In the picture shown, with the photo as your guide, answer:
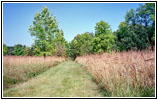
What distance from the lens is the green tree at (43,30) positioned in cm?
1532

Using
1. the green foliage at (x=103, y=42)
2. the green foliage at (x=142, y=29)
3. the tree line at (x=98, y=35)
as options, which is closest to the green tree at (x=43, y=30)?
the tree line at (x=98, y=35)

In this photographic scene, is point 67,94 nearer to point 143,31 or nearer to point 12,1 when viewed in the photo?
point 12,1

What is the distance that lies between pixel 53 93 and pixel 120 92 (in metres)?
1.77

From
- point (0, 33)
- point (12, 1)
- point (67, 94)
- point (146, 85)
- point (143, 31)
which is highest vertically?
point (143, 31)

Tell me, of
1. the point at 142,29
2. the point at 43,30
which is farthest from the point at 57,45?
the point at 142,29

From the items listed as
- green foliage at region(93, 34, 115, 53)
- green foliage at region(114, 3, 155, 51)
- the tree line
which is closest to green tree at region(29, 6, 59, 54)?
the tree line

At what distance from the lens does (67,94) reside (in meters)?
3.74

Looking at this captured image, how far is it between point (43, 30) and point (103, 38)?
30.4ft

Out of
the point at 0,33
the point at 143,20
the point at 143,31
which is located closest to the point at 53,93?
the point at 0,33

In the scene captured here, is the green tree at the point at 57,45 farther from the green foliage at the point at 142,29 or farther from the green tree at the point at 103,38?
the green foliage at the point at 142,29

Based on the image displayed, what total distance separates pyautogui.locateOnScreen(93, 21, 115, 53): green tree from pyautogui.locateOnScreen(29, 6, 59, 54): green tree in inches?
279

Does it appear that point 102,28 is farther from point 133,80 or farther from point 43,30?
point 133,80

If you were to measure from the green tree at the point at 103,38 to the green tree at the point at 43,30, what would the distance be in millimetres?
7076

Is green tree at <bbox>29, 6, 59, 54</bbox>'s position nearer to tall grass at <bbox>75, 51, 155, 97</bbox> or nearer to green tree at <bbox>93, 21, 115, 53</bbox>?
green tree at <bbox>93, 21, 115, 53</bbox>
